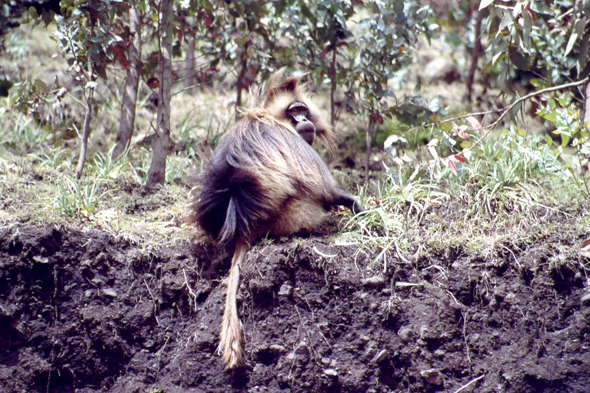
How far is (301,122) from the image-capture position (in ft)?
15.0

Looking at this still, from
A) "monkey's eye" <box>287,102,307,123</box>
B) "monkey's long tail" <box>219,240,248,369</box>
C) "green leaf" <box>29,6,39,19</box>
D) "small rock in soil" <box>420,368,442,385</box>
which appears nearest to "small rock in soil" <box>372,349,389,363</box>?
"small rock in soil" <box>420,368,442,385</box>

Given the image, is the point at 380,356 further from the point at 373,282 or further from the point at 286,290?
the point at 286,290

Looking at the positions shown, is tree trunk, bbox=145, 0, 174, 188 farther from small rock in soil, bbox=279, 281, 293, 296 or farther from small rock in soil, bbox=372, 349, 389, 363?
small rock in soil, bbox=372, 349, 389, 363

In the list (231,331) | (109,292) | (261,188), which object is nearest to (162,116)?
(261,188)

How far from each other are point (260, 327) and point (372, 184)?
1869 millimetres

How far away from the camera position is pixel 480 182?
4355mm

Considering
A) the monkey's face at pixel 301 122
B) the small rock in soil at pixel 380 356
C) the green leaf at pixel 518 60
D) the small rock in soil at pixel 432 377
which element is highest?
the green leaf at pixel 518 60

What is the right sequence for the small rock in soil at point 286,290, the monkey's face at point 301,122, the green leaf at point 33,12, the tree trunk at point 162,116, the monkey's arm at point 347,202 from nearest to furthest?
the small rock in soil at point 286,290
the monkey's arm at point 347,202
the green leaf at point 33,12
the monkey's face at point 301,122
the tree trunk at point 162,116

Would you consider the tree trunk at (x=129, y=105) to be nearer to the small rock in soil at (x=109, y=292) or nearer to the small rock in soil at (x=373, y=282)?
the small rock in soil at (x=109, y=292)

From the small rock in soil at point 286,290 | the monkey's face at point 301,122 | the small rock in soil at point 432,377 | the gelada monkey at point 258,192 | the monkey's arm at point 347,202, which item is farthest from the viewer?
the monkey's face at point 301,122

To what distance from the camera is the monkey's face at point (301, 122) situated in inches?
180

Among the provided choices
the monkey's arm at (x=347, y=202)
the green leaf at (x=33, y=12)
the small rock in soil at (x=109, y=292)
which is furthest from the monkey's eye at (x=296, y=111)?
the green leaf at (x=33, y=12)

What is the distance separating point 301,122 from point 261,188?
1.02 metres

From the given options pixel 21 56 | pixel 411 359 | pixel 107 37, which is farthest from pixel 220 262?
pixel 21 56
